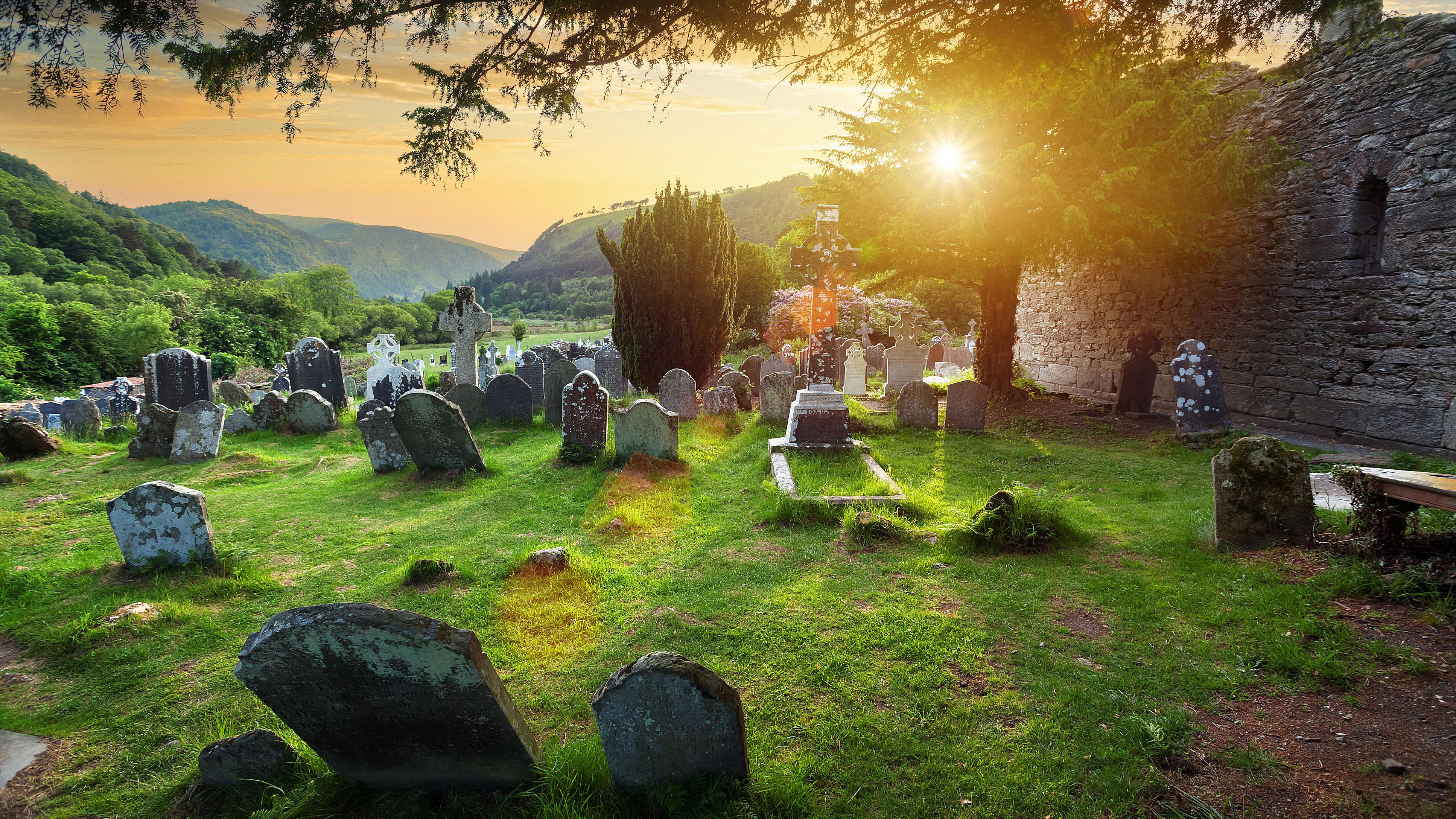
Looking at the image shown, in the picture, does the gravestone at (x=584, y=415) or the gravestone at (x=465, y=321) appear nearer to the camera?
the gravestone at (x=584, y=415)

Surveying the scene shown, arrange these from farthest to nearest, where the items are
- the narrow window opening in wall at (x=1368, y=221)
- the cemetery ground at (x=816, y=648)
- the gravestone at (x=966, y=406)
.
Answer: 1. the gravestone at (x=966, y=406)
2. the narrow window opening in wall at (x=1368, y=221)
3. the cemetery ground at (x=816, y=648)

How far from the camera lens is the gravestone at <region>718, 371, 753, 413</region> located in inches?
477

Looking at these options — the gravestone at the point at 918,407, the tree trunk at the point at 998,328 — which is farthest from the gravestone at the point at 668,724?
the tree trunk at the point at 998,328

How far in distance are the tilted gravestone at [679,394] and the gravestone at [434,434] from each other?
3870 millimetres

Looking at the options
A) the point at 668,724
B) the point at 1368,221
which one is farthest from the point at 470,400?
the point at 1368,221

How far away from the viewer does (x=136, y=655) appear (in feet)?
10.9

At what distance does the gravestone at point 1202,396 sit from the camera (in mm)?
8469

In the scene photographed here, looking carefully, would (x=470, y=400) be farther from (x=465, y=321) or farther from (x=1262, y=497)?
(x=1262, y=497)

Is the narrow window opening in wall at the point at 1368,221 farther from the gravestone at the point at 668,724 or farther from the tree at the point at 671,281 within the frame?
the gravestone at the point at 668,724

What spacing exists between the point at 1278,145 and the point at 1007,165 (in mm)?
4202

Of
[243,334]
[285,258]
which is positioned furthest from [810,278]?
[285,258]

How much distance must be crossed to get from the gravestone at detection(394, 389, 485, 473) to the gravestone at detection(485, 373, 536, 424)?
3121mm

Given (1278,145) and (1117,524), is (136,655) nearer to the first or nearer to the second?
(1117,524)

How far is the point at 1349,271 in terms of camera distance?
331 inches
